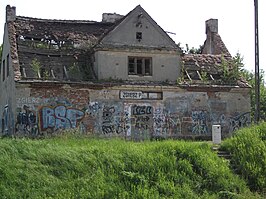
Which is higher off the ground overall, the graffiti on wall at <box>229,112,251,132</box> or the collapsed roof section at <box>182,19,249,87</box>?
the collapsed roof section at <box>182,19,249,87</box>

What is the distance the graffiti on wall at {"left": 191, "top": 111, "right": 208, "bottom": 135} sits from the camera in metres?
27.8

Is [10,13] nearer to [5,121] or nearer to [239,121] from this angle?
[5,121]

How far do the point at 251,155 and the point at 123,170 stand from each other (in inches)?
202

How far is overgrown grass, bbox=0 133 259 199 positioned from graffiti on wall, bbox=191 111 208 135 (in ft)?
36.0

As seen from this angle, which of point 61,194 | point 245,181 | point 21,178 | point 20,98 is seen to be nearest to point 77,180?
point 61,194

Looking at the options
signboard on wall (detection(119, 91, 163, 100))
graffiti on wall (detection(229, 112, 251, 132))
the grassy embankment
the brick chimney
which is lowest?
the grassy embankment

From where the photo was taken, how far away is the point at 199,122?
27.9 meters

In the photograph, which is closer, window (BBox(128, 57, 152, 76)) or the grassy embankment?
the grassy embankment

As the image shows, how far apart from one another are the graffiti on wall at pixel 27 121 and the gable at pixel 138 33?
6563 millimetres

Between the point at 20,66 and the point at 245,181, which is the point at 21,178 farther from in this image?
the point at 20,66

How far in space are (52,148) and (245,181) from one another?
690cm

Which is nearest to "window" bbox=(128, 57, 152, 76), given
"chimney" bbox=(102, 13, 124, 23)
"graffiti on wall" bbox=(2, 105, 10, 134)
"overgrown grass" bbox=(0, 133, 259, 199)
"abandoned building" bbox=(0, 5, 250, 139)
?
"abandoned building" bbox=(0, 5, 250, 139)

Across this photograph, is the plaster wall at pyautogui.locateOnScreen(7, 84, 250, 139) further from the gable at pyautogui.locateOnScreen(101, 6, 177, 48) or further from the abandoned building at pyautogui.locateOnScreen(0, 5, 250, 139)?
the gable at pyautogui.locateOnScreen(101, 6, 177, 48)

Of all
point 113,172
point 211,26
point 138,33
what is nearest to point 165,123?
point 138,33
